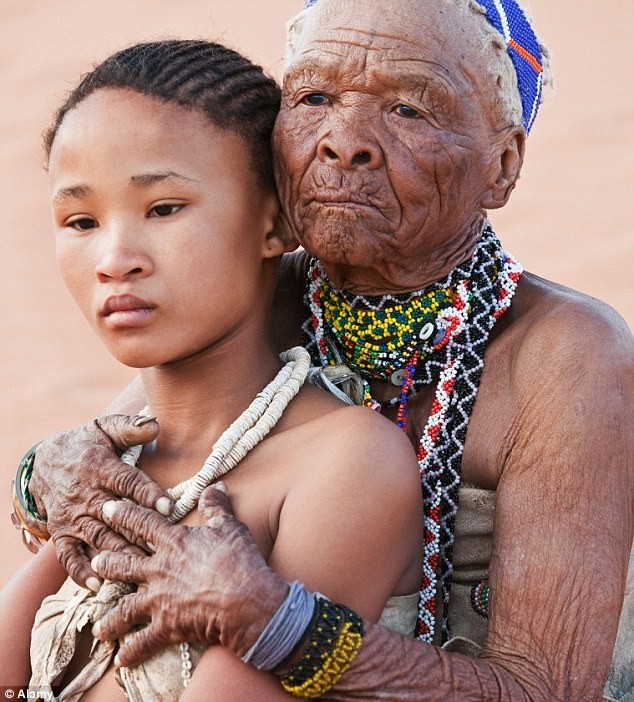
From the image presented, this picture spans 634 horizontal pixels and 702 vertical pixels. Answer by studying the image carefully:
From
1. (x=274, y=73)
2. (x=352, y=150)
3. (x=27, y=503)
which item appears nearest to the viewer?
(x=352, y=150)

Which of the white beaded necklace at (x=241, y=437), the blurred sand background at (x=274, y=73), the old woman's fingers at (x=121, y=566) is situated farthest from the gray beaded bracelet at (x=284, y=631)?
the blurred sand background at (x=274, y=73)

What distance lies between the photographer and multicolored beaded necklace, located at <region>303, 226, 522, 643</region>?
3.09 metres

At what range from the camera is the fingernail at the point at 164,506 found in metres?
2.81

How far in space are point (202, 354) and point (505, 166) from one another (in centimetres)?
88

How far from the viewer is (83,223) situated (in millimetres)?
2910

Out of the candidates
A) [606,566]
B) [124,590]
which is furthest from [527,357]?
[124,590]

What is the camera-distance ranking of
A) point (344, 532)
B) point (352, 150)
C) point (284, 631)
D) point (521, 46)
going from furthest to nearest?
point (521, 46) < point (352, 150) < point (344, 532) < point (284, 631)

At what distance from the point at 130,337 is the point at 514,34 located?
119 centimetres

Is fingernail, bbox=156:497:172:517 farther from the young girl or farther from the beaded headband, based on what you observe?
the beaded headband

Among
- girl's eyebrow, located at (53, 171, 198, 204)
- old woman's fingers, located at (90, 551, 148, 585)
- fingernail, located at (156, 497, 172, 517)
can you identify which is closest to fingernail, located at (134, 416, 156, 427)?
fingernail, located at (156, 497, 172, 517)

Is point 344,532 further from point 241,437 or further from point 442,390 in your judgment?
point 442,390

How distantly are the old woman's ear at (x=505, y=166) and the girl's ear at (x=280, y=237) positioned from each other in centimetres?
48

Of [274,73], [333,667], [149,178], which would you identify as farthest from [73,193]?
[274,73]

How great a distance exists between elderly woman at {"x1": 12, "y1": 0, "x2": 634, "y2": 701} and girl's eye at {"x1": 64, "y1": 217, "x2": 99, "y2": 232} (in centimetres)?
45
